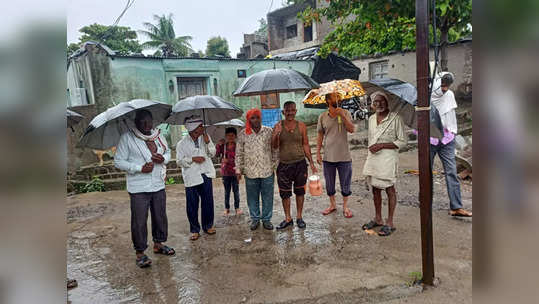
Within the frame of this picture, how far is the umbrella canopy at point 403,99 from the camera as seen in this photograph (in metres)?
3.29

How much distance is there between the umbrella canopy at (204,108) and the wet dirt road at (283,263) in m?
1.63

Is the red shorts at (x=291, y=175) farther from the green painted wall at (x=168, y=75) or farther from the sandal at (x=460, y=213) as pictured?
the green painted wall at (x=168, y=75)

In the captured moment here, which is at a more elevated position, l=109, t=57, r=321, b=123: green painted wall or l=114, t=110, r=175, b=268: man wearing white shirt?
l=109, t=57, r=321, b=123: green painted wall

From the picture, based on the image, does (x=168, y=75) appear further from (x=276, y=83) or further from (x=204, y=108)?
(x=276, y=83)

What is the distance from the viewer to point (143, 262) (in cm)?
355

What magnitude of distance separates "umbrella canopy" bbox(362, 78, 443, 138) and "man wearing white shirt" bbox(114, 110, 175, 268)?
8.18 ft

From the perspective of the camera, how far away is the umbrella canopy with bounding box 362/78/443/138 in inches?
130

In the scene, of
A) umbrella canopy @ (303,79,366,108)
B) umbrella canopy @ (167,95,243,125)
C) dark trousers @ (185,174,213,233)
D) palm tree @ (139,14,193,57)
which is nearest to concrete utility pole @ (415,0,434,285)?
umbrella canopy @ (303,79,366,108)

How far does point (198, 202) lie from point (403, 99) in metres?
2.81

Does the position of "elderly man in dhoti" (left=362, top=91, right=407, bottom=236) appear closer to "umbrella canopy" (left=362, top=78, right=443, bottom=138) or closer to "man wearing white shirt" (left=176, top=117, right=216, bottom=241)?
"umbrella canopy" (left=362, top=78, right=443, bottom=138)
